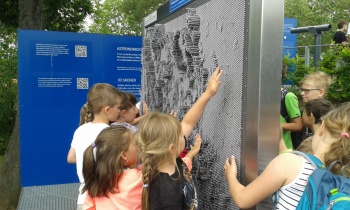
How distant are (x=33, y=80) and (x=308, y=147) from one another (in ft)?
16.8

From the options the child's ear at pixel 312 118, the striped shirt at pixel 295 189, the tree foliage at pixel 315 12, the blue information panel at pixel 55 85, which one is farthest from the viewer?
the tree foliage at pixel 315 12

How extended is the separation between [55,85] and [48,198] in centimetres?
167

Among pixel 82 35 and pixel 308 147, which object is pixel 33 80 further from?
pixel 308 147

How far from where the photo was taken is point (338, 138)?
190cm

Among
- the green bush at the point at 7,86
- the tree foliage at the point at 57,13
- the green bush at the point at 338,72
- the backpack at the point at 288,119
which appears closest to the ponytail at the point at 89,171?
the backpack at the point at 288,119

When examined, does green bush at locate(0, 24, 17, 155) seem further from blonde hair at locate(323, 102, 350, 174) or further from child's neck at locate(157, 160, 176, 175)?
blonde hair at locate(323, 102, 350, 174)

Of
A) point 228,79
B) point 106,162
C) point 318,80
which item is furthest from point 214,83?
point 318,80

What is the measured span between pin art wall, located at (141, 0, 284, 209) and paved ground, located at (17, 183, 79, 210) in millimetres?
3450

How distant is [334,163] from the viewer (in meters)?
1.85

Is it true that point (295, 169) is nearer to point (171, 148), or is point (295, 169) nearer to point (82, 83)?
point (171, 148)

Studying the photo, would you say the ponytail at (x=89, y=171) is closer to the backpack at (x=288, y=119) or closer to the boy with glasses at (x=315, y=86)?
the backpack at (x=288, y=119)

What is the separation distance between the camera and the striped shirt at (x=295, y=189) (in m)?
1.82

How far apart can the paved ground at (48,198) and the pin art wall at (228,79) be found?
3.45m

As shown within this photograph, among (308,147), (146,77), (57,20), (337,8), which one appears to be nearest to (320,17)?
(337,8)
